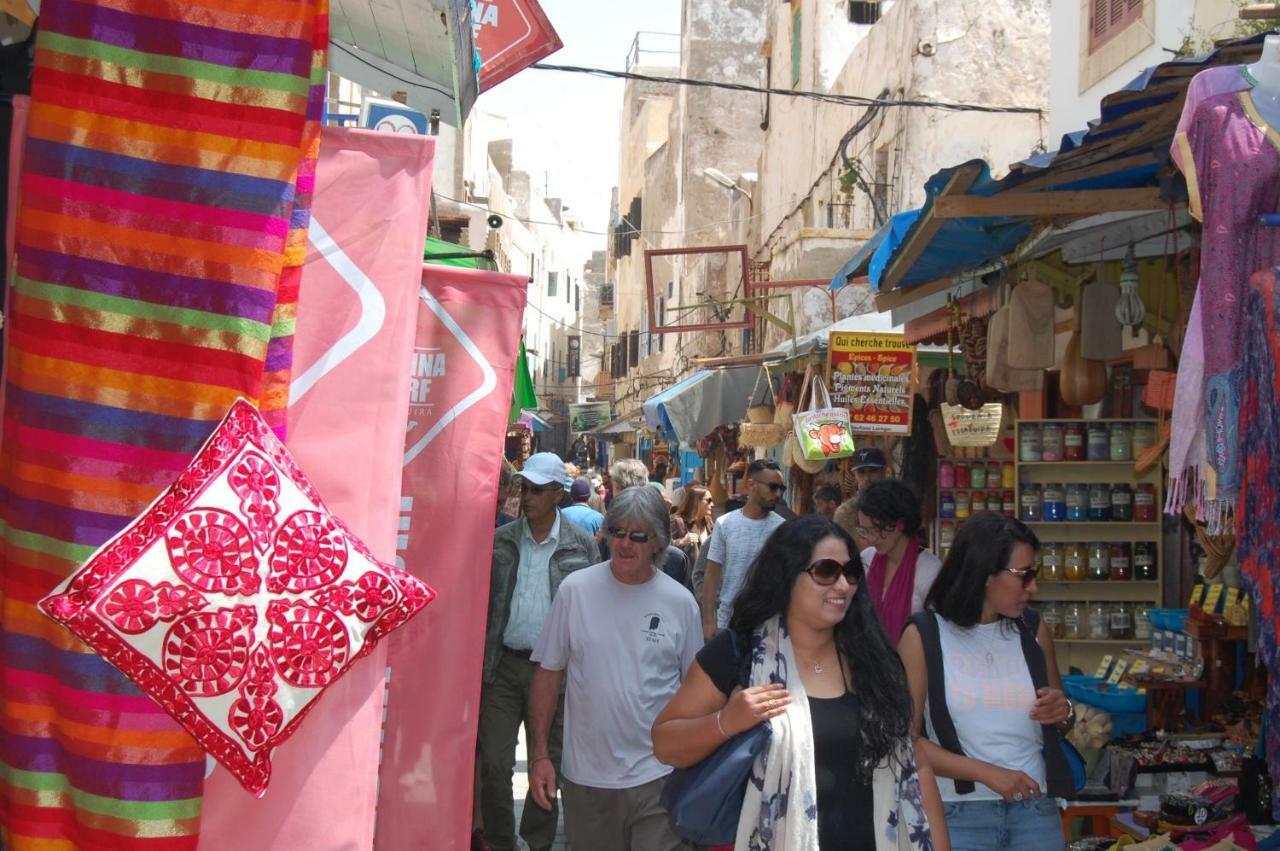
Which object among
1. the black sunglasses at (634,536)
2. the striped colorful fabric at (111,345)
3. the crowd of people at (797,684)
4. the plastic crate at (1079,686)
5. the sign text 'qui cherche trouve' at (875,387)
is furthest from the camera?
→ the sign text 'qui cherche trouve' at (875,387)

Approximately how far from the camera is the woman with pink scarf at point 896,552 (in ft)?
18.8

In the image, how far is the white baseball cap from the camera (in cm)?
600

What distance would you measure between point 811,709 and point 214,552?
1779 millimetres

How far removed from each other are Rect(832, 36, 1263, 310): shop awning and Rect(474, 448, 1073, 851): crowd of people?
4.33 ft

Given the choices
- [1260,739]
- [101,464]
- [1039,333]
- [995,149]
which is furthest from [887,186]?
[101,464]

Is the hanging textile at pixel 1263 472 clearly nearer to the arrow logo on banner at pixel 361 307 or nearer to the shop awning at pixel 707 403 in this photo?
the arrow logo on banner at pixel 361 307

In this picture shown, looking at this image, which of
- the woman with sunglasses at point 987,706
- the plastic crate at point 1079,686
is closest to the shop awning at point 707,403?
the plastic crate at point 1079,686

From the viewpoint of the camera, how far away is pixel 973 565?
4227 mm

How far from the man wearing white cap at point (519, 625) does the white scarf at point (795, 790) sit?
263cm

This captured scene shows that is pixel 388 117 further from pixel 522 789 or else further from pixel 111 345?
pixel 111 345

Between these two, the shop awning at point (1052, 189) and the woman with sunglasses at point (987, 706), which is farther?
the shop awning at point (1052, 189)

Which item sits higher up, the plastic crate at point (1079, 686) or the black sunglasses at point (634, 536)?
the black sunglasses at point (634, 536)

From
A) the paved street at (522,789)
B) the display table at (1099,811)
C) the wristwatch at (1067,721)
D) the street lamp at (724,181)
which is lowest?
the paved street at (522,789)

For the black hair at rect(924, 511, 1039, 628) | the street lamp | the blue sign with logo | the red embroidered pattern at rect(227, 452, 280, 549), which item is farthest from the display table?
the street lamp
